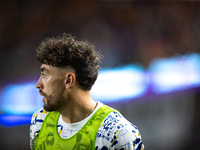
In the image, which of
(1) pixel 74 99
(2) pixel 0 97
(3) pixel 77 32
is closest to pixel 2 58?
(2) pixel 0 97

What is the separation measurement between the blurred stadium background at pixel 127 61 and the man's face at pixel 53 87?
135 centimetres

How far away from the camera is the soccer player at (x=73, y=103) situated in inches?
32.0

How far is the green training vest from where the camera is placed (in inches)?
32.0

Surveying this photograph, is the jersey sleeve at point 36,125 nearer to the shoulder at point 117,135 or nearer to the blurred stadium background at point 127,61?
the shoulder at point 117,135

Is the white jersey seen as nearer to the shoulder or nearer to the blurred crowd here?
the shoulder

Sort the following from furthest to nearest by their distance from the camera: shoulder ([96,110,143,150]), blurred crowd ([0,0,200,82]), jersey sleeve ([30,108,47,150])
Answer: blurred crowd ([0,0,200,82]) < jersey sleeve ([30,108,47,150]) < shoulder ([96,110,143,150])

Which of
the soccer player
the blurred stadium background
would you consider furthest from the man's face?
the blurred stadium background

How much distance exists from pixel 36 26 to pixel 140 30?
0.99m

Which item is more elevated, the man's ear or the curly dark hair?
the curly dark hair

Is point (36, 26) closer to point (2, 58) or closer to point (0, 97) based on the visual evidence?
point (2, 58)

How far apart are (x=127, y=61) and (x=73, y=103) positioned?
4.94ft

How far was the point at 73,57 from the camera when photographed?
838mm

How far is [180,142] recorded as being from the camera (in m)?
2.34

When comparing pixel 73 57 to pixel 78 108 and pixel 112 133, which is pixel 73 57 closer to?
pixel 78 108
